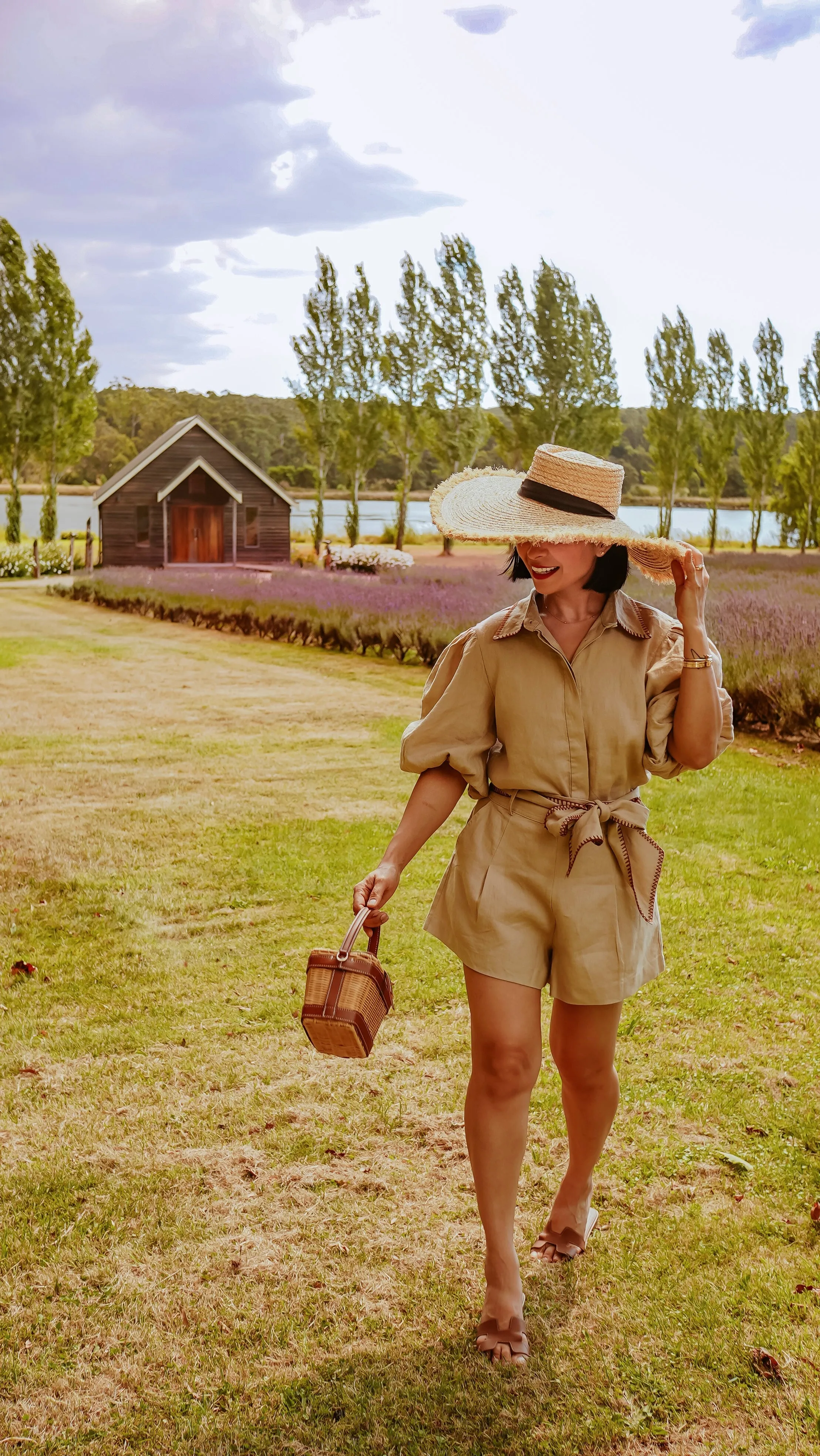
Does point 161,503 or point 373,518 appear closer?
point 161,503

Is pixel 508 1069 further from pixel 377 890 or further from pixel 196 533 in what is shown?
pixel 196 533

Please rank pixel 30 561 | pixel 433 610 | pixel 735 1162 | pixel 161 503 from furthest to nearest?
pixel 161 503, pixel 30 561, pixel 433 610, pixel 735 1162

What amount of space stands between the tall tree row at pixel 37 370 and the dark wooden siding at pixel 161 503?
6.89 m

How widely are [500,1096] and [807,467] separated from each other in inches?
1977

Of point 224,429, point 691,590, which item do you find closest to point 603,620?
point 691,590

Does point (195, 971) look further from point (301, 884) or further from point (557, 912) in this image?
point (557, 912)

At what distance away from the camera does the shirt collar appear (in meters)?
2.54

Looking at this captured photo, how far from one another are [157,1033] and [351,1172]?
1282mm

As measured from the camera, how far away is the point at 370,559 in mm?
32062

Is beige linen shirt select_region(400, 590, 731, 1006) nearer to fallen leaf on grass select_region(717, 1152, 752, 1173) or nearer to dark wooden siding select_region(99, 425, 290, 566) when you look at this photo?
fallen leaf on grass select_region(717, 1152, 752, 1173)

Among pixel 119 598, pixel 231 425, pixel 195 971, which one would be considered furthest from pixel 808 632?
pixel 231 425

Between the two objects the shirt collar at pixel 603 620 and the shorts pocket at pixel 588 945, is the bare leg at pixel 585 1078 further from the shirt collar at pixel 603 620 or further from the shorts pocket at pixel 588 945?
the shirt collar at pixel 603 620

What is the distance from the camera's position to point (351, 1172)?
3451 millimetres

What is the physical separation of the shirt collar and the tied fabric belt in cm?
36
